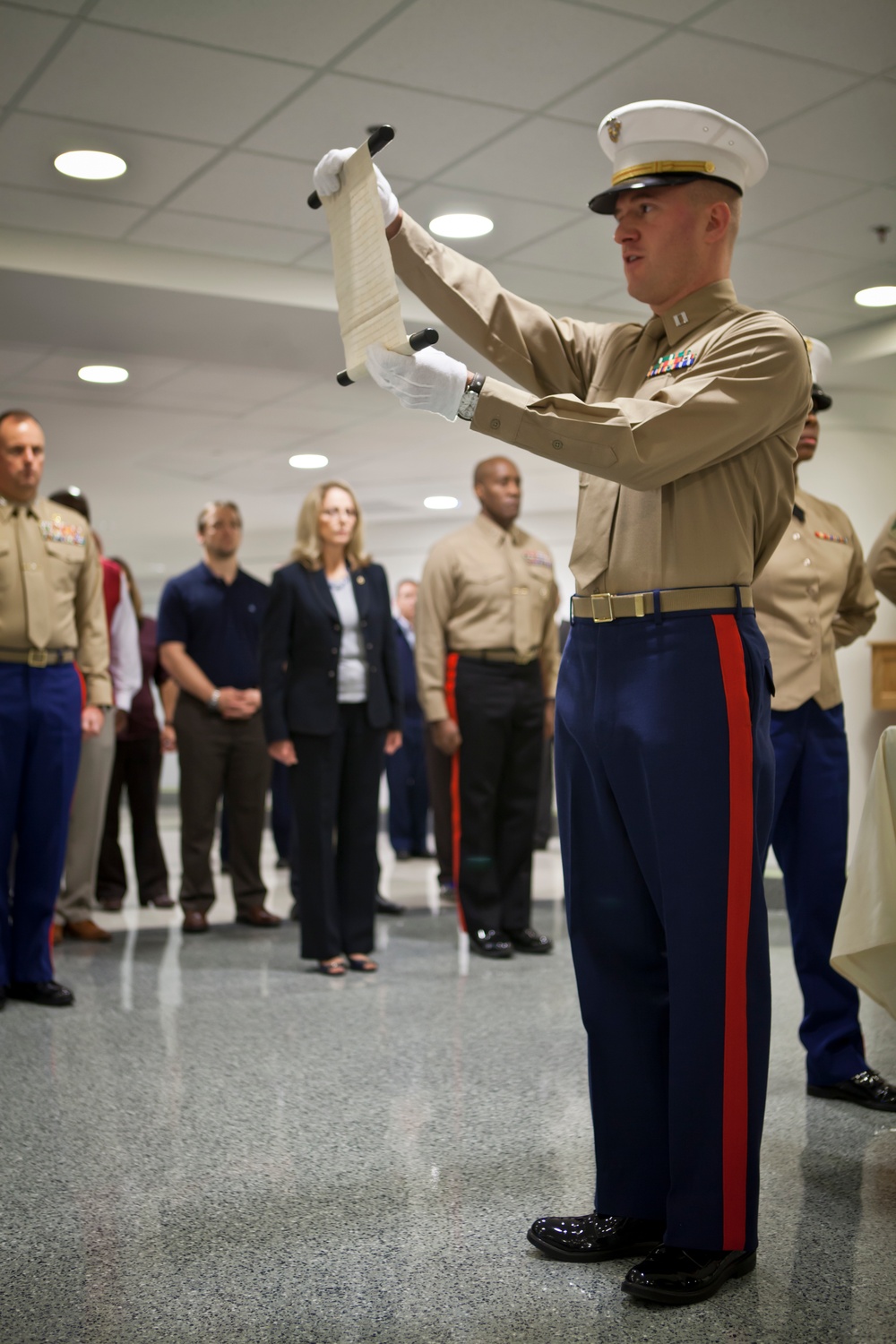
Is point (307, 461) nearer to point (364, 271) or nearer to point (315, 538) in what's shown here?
point (315, 538)

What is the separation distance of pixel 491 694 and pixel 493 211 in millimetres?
1814

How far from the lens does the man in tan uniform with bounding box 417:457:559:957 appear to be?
4488 mm

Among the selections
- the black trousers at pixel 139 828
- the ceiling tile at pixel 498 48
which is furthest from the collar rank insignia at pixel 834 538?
the black trousers at pixel 139 828

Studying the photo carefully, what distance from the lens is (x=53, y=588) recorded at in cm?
370

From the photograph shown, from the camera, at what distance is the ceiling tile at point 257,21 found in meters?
3.22

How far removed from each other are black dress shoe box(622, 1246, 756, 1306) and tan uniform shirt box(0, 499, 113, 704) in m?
2.49

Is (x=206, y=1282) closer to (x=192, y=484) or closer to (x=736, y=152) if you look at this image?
(x=736, y=152)

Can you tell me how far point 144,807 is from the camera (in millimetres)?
5527

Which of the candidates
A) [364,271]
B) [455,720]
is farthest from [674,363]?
[455,720]

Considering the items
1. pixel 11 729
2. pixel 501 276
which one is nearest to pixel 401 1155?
pixel 11 729

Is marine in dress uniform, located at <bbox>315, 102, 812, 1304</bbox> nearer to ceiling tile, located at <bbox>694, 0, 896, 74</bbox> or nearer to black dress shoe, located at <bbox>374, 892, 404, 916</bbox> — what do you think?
ceiling tile, located at <bbox>694, 0, 896, 74</bbox>

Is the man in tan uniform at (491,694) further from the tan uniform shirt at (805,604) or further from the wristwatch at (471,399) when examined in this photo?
the wristwatch at (471,399)

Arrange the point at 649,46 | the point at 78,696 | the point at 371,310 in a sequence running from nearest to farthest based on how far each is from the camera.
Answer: the point at 371,310
the point at 649,46
the point at 78,696

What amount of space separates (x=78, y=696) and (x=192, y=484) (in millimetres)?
6409
